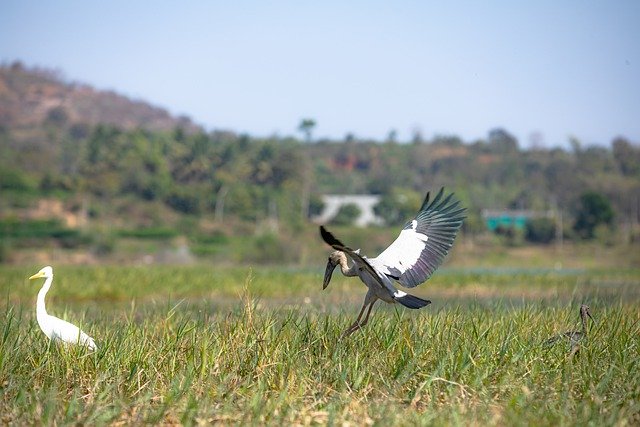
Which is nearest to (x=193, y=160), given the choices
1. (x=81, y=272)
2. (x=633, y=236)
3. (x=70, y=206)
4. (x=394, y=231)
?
(x=70, y=206)

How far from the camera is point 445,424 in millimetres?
5648

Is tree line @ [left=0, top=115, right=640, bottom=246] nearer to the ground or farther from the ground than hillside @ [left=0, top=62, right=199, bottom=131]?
nearer to the ground

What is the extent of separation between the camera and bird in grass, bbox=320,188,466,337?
24.0ft

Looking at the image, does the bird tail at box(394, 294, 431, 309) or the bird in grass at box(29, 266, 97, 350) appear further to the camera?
the bird in grass at box(29, 266, 97, 350)

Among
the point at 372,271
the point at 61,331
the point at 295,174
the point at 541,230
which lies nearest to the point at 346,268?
the point at 372,271

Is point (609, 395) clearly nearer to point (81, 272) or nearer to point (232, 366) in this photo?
point (232, 366)

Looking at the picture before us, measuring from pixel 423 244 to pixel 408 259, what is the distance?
234mm

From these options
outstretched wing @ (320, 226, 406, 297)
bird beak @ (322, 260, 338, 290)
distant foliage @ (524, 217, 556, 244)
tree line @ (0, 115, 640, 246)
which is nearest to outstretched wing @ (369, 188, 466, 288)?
outstretched wing @ (320, 226, 406, 297)

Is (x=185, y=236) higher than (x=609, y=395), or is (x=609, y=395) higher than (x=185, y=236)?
(x=609, y=395)

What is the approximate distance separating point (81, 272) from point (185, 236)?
21.9 meters

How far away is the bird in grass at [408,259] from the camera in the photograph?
288 inches

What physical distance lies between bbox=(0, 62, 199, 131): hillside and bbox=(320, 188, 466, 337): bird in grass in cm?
10351

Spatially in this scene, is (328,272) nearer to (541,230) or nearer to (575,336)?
(575,336)

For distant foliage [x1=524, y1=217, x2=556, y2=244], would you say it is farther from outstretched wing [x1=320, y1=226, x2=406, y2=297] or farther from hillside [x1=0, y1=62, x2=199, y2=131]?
hillside [x1=0, y1=62, x2=199, y2=131]
